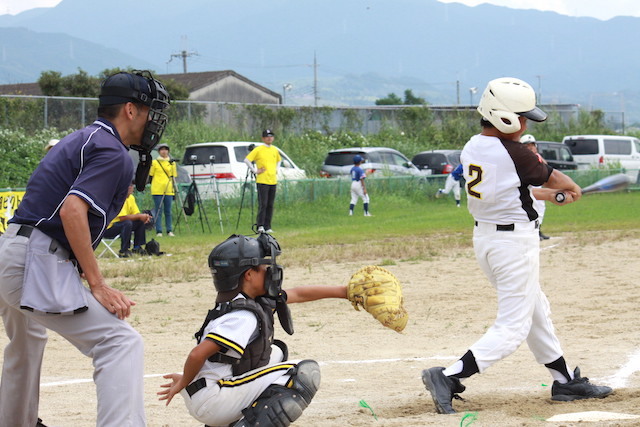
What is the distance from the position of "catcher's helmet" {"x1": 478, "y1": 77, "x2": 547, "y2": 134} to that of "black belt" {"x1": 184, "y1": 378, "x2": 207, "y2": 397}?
250cm

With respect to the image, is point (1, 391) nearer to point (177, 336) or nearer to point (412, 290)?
point (177, 336)

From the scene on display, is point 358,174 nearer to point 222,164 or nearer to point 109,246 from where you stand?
point 222,164

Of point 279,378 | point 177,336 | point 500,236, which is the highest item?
point 500,236

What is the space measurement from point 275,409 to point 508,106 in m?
2.52

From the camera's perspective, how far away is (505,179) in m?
5.55

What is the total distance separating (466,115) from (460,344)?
119ft

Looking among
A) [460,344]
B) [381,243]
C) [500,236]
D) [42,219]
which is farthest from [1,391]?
[381,243]

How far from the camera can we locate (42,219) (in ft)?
13.9

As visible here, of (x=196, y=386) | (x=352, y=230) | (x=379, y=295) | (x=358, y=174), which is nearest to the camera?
(x=196, y=386)

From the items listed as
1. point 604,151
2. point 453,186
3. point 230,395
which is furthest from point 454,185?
point 230,395

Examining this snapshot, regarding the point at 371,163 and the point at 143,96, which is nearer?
the point at 143,96

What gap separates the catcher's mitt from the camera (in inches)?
188

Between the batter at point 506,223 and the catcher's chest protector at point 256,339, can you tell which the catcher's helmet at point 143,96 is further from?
the batter at point 506,223

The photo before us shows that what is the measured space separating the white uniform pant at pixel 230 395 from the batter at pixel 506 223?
1.38m
